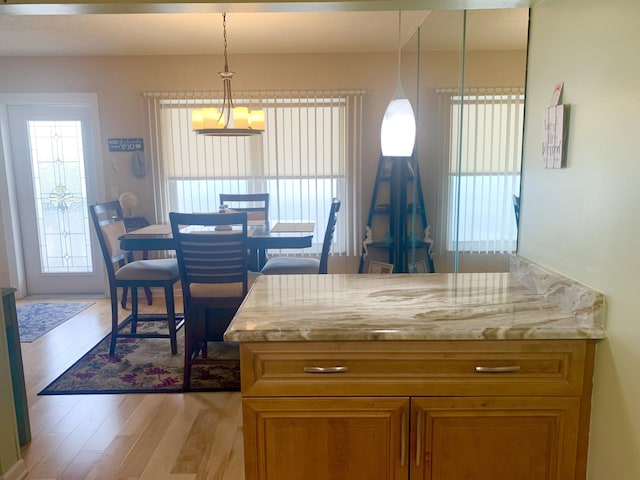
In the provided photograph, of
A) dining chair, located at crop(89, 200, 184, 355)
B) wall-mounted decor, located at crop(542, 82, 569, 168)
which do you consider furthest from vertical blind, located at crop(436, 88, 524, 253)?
dining chair, located at crop(89, 200, 184, 355)

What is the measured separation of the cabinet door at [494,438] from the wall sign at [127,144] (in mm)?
3996

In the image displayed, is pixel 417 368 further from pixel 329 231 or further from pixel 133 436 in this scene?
pixel 329 231

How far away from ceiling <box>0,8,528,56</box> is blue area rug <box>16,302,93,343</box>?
91.0 inches

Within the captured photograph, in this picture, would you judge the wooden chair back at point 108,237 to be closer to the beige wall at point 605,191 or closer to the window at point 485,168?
the window at point 485,168

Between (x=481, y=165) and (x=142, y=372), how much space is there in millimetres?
2349

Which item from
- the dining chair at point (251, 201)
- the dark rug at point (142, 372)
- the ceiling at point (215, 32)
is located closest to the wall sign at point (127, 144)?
the ceiling at point (215, 32)

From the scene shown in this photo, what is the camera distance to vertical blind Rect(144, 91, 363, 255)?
4.37 meters

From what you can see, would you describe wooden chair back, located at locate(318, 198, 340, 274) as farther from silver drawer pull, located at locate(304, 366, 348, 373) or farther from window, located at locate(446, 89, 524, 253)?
silver drawer pull, located at locate(304, 366, 348, 373)

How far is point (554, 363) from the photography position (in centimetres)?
126

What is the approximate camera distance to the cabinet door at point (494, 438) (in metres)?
1.27

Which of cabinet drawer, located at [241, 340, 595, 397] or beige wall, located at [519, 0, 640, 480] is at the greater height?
beige wall, located at [519, 0, 640, 480]

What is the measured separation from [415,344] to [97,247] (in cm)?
427

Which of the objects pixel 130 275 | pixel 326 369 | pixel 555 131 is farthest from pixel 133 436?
pixel 555 131

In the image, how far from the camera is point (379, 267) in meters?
4.47
